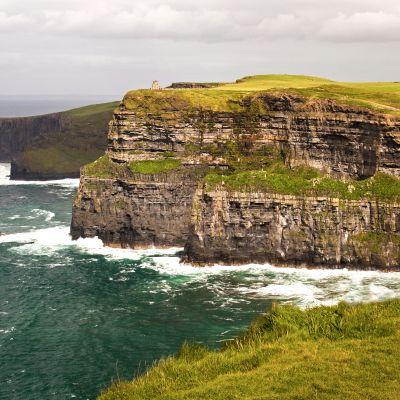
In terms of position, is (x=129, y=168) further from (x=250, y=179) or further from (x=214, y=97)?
(x=250, y=179)

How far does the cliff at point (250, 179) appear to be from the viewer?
258 ft

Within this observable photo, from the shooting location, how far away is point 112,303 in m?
67.4

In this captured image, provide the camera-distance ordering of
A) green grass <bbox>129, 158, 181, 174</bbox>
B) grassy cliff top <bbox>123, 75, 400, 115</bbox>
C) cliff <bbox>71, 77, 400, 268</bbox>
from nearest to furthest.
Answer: cliff <bbox>71, 77, 400, 268</bbox> → green grass <bbox>129, 158, 181, 174</bbox> → grassy cliff top <bbox>123, 75, 400, 115</bbox>

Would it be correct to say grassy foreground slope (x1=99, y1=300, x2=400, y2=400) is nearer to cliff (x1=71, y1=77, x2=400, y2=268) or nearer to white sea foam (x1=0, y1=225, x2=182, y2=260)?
cliff (x1=71, y1=77, x2=400, y2=268)

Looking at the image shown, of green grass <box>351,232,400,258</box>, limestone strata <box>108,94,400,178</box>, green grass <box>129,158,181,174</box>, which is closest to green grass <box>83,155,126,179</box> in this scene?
limestone strata <box>108,94,400,178</box>

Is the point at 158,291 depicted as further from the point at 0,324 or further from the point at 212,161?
the point at 212,161

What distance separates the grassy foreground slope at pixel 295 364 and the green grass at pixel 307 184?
135ft

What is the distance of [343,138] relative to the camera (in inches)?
3369

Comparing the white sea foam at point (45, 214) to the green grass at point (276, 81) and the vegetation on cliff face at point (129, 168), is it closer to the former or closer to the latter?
the vegetation on cliff face at point (129, 168)

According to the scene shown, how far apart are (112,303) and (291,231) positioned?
2724 cm

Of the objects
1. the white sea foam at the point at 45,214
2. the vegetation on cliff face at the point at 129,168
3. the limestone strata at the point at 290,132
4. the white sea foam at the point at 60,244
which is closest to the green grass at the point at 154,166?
the vegetation on cliff face at the point at 129,168

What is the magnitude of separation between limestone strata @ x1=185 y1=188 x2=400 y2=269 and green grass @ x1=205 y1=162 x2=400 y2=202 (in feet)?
3.36

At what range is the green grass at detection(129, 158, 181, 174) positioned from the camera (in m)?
91.8

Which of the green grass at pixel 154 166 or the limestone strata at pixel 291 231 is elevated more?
the green grass at pixel 154 166
